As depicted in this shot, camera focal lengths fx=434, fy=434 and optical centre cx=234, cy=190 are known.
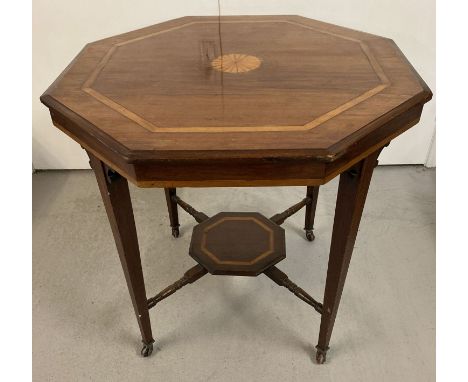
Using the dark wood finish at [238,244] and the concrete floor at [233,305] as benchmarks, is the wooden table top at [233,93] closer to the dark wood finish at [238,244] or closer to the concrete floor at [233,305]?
the dark wood finish at [238,244]

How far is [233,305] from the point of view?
1512 mm

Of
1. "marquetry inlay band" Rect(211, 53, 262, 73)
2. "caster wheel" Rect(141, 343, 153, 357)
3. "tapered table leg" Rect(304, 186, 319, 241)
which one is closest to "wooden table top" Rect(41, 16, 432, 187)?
"marquetry inlay band" Rect(211, 53, 262, 73)

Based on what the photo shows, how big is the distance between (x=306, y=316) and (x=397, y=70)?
2.80 ft

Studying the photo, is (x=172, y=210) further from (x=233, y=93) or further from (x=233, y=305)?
(x=233, y=93)

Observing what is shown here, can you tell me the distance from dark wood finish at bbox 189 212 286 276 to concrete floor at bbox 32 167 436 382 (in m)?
0.22

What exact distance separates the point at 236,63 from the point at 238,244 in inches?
24.3

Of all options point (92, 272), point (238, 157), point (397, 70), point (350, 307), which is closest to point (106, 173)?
point (238, 157)

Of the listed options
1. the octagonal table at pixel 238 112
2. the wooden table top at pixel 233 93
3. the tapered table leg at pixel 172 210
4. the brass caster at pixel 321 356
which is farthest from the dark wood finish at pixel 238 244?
the wooden table top at pixel 233 93

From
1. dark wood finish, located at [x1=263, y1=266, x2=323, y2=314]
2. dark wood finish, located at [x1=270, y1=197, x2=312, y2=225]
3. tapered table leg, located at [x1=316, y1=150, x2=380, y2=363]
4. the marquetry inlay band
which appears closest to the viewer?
tapered table leg, located at [x1=316, y1=150, x2=380, y2=363]

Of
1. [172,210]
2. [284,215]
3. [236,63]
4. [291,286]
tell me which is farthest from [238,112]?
[172,210]

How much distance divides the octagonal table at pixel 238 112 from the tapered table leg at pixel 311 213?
Result: 35cm

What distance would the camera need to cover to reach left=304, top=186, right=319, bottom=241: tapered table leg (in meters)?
1.62

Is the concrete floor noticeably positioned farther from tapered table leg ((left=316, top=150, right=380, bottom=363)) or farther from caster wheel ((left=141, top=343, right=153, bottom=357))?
tapered table leg ((left=316, top=150, right=380, bottom=363))

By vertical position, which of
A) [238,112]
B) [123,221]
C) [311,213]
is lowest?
[311,213]
